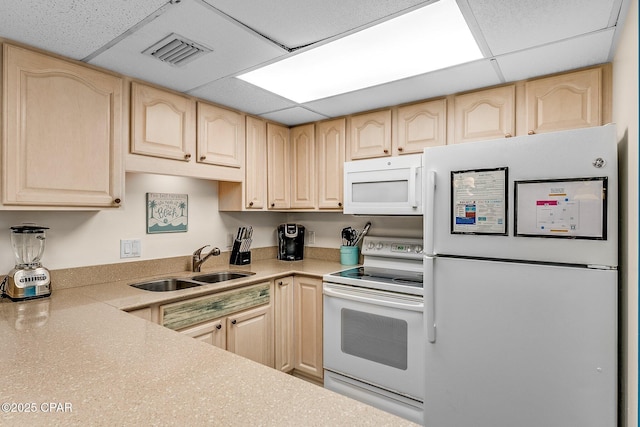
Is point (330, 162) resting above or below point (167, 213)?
above

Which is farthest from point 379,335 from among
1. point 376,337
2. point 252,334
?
point 252,334

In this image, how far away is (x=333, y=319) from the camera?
2.45 meters

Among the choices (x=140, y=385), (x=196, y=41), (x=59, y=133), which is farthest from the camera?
(x=59, y=133)

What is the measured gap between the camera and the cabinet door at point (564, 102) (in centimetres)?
190

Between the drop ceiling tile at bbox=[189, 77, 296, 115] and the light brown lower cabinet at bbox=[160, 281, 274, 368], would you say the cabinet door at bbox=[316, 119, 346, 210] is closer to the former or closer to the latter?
the drop ceiling tile at bbox=[189, 77, 296, 115]

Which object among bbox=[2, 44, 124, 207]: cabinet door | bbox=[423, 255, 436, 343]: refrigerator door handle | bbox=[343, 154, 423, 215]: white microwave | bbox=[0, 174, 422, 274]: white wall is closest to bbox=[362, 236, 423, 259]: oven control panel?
bbox=[0, 174, 422, 274]: white wall

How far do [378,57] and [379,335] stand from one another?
1.66 metres

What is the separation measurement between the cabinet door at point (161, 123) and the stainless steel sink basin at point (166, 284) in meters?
0.82

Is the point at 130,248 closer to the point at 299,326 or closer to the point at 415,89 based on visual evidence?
the point at 299,326

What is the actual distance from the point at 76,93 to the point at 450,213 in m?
2.00

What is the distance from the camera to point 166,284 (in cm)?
244

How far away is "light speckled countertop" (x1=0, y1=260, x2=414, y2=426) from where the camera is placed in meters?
0.79

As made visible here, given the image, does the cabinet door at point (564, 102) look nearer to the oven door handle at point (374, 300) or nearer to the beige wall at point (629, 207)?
the beige wall at point (629, 207)

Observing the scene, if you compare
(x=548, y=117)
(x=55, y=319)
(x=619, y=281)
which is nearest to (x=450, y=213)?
(x=619, y=281)
